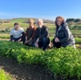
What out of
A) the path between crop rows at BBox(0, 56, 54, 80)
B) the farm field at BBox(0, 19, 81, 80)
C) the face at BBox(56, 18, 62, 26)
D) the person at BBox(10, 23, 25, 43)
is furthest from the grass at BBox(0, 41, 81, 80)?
the person at BBox(10, 23, 25, 43)

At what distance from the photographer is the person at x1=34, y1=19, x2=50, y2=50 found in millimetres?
11220

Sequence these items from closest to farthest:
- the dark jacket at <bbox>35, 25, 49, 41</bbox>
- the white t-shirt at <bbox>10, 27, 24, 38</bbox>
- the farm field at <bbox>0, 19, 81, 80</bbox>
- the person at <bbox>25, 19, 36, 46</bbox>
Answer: the farm field at <bbox>0, 19, 81, 80</bbox>
the dark jacket at <bbox>35, 25, 49, 41</bbox>
the person at <bbox>25, 19, 36, 46</bbox>
the white t-shirt at <bbox>10, 27, 24, 38</bbox>

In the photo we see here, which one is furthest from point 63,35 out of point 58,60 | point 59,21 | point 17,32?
point 17,32

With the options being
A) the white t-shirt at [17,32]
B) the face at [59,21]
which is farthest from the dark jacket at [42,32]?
the white t-shirt at [17,32]

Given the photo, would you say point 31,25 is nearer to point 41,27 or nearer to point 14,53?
point 41,27

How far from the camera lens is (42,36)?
37.3ft

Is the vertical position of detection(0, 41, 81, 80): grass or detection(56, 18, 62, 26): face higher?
detection(56, 18, 62, 26): face

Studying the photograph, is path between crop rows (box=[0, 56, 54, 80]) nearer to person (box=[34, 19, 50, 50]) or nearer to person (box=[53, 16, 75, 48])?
person (box=[34, 19, 50, 50])

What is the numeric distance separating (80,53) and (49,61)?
3.90ft

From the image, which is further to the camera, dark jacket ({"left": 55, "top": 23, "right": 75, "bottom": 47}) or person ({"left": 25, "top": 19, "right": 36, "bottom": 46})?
person ({"left": 25, "top": 19, "right": 36, "bottom": 46})

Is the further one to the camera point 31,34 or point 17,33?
point 17,33

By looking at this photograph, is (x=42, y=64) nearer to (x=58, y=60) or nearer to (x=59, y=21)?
(x=58, y=60)

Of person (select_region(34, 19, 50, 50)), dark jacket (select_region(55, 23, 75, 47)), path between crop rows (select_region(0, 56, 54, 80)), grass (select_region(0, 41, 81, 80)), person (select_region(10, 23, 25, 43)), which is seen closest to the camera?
grass (select_region(0, 41, 81, 80))

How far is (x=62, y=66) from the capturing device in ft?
23.8
